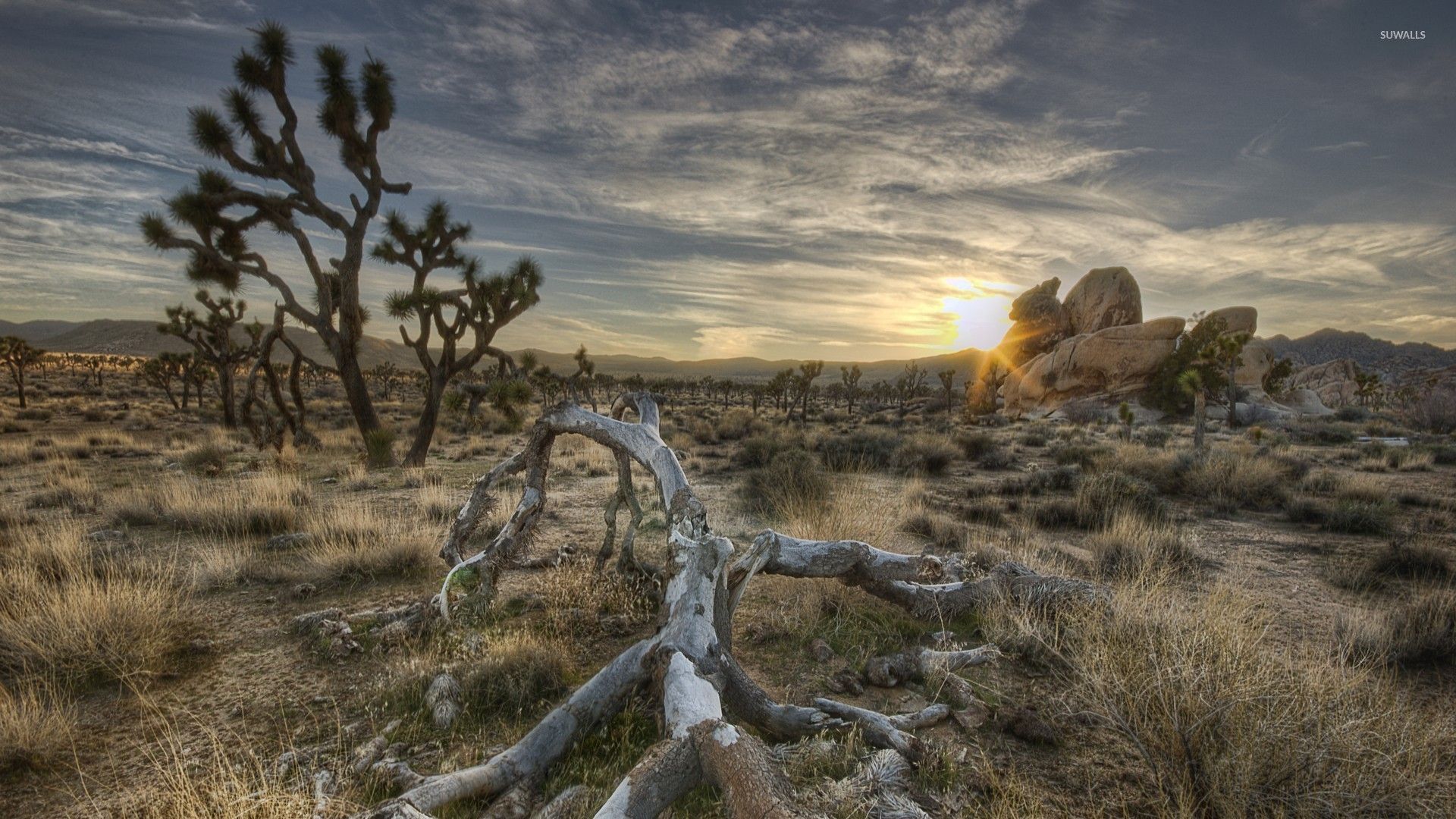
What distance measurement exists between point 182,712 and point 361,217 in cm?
1253

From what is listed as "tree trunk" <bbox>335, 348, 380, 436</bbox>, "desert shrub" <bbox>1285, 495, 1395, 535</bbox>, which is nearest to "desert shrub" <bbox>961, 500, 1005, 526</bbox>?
"desert shrub" <bbox>1285, 495, 1395, 535</bbox>

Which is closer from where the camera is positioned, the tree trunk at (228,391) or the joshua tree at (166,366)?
the tree trunk at (228,391)

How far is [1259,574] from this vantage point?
22.2ft

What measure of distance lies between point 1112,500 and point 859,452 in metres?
7.74

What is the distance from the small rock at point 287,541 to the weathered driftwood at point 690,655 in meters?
3.97

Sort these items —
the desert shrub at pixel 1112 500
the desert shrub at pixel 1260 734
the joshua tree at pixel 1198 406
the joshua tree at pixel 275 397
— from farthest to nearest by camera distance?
the joshua tree at pixel 1198 406 < the joshua tree at pixel 275 397 < the desert shrub at pixel 1112 500 < the desert shrub at pixel 1260 734

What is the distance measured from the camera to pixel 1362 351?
97.6 m

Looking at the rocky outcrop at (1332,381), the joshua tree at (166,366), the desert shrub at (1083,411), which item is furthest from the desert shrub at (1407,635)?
the rocky outcrop at (1332,381)

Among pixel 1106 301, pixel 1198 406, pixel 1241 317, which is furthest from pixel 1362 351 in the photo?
pixel 1198 406

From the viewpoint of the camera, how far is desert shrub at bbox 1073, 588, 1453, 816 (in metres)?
2.46

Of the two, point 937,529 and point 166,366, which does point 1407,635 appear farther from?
point 166,366

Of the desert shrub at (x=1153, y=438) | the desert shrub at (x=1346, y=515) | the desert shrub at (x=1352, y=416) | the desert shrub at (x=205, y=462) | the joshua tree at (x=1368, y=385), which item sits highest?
the joshua tree at (x=1368, y=385)

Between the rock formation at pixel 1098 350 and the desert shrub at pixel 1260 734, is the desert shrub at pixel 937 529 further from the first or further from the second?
the rock formation at pixel 1098 350

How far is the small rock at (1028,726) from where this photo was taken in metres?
3.45
